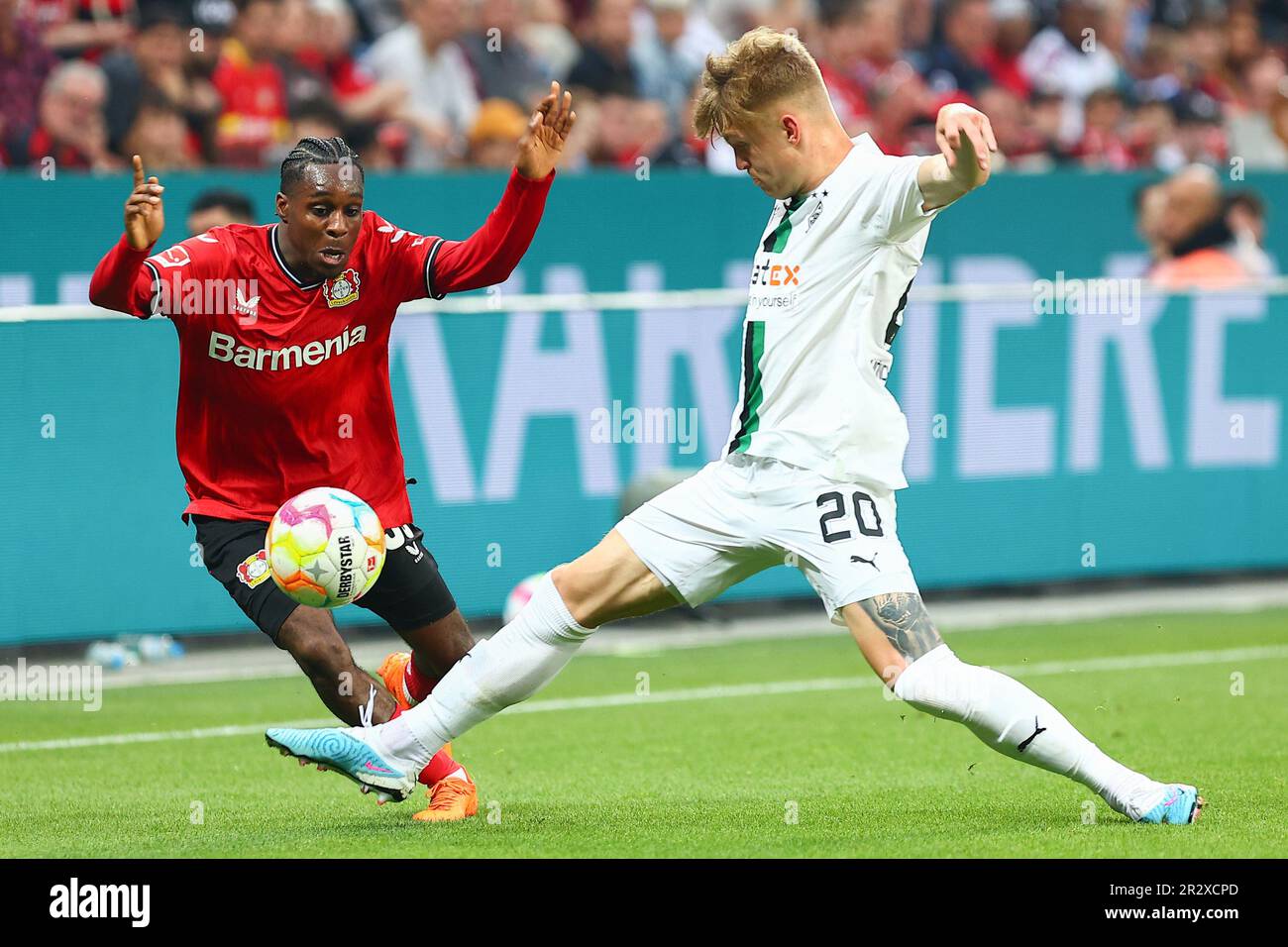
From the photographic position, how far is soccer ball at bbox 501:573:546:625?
10898mm

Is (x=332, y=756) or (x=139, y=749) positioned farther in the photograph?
(x=139, y=749)

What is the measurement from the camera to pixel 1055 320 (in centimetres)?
1260

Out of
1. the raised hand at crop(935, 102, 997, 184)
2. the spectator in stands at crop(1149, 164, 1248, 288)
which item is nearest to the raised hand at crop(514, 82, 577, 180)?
the raised hand at crop(935, 102, 997, 184)

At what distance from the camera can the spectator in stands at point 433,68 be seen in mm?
13820

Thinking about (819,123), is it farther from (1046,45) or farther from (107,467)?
(1046,45)

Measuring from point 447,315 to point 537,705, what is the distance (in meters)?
2.66

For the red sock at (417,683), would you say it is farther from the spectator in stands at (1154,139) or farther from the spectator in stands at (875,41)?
the spectator in stands at (1154,139)

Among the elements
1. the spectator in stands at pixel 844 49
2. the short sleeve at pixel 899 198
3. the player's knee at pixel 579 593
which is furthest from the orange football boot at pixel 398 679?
the spectator in stands at pixel 844 49

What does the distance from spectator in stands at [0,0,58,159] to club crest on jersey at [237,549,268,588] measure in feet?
20.8

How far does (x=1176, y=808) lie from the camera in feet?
20.0

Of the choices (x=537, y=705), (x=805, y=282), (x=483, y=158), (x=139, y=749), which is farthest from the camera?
(x=483, y=158)

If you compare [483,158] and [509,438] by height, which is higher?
[483,158]

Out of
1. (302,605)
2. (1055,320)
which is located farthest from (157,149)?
(302,605)

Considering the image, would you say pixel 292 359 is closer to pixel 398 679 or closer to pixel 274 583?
pixel 274 583
